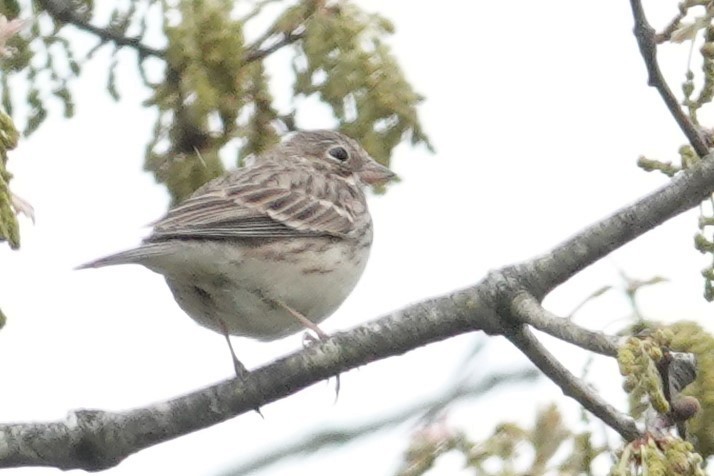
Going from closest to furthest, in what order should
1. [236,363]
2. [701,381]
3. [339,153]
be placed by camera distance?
1. [701,381]
2. [236,363]
3. [339,153]

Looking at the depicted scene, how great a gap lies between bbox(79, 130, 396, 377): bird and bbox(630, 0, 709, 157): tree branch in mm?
2024

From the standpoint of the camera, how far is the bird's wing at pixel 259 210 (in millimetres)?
5617

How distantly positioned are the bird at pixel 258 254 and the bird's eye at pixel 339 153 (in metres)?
0.84

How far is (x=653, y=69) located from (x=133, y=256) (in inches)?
90.5

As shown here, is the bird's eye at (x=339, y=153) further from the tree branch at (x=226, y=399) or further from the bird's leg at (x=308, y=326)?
the tree branch at (x=226, y=399)

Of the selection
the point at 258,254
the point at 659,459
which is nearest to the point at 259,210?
the point at 258,254

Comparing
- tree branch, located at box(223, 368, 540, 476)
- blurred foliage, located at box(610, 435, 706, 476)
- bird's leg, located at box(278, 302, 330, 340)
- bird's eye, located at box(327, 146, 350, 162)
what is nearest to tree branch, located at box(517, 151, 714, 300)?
tree branch, located at box(223, 368, 540, 476)

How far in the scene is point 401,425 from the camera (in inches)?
145

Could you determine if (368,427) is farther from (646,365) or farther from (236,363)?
(236,363)

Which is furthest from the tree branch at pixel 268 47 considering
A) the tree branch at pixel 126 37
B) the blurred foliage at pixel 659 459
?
the blurred foliage at pixel 659 459

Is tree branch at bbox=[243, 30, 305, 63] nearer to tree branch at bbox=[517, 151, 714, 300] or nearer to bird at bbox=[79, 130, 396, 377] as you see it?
bird at bbox=[79, 130, 396, 377]

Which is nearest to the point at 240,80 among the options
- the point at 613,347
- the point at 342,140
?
the point at 613,347

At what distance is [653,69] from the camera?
3.40 metres

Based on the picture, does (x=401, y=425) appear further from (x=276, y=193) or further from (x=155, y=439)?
(x=276, y=193)
